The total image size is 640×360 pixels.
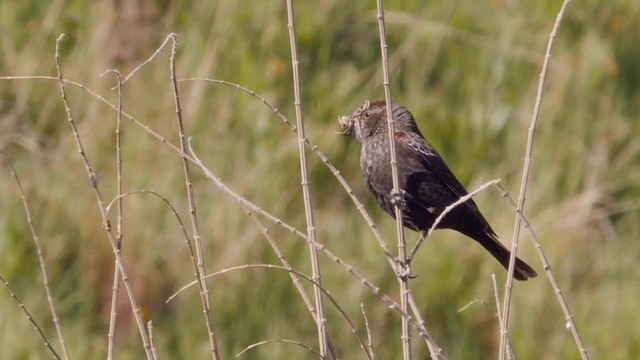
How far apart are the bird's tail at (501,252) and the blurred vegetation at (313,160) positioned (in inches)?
52.7

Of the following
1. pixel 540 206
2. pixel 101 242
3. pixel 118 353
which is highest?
pixel 540 206

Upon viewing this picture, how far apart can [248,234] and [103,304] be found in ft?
2.36

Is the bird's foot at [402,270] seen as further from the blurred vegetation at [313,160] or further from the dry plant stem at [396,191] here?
the blurred vegetation at [313,160]

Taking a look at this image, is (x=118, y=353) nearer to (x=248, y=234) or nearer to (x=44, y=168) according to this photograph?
(x=248, y=234)

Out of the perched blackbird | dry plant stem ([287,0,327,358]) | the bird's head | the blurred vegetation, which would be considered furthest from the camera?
the blurred vegetation

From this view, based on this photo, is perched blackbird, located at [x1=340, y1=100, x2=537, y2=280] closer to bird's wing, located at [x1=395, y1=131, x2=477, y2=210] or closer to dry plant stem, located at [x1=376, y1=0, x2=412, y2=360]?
bird's wing, located at [x1=395, y1=131, x2=477, y2=210]

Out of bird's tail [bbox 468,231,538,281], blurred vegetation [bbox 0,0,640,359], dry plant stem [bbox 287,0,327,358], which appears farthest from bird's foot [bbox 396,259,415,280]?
blurred vegetation [bbox 0,0,640,359]

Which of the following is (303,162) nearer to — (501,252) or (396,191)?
(396,191)

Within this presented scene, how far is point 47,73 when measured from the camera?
262 inches

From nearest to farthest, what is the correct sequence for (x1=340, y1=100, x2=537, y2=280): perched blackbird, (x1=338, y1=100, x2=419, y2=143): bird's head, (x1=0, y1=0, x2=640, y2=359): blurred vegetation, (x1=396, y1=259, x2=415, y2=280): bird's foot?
1. (x1=396, y1=259, x2=415, y2=280): bird's foot
2. (x1=340, y1=100, x2=537, y2=280): perched blackbird
3. (x1=338, y1=100, x2=419, y2=143): bird's head
4. (x1=0, y1=0, x2=640, y2=359): blurred vegetation

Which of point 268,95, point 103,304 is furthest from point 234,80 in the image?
point 103,304

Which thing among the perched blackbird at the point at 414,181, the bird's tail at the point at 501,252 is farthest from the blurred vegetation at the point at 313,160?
the perched blackbird at the point at 414,181

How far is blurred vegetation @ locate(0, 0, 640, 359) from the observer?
18.8ft

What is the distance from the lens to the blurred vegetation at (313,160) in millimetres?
5723
